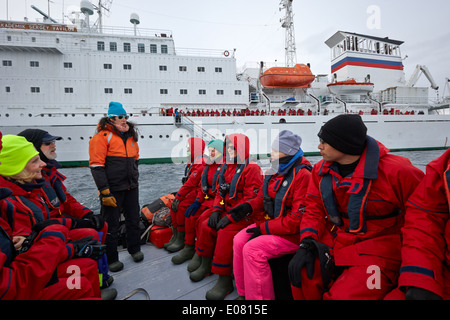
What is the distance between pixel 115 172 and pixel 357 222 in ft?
8.35

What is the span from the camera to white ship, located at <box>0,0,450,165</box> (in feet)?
42.5

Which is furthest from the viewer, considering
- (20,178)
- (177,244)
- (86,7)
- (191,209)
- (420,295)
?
(86,7)

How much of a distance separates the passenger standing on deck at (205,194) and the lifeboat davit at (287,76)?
14.1 metres

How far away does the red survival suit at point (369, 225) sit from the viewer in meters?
1.22

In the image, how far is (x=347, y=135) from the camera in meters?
1.39

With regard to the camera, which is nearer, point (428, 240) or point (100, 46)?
point (428, 240)

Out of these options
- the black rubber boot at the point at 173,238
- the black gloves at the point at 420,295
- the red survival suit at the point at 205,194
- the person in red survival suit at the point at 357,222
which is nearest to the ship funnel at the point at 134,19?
the red survival suit at the point at 205,194

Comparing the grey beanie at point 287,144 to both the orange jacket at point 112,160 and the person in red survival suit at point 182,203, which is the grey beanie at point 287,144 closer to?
the person in red survival suit at point 182,203

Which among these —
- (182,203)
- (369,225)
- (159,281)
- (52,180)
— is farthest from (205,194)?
(369,225)

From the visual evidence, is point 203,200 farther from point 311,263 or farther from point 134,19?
point 134,19

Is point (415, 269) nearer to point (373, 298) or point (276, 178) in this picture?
point (373, 298)

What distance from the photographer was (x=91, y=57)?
46.1 ft

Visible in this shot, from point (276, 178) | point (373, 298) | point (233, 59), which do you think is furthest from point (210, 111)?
point (373, 298)

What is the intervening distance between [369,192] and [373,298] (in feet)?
1.98
